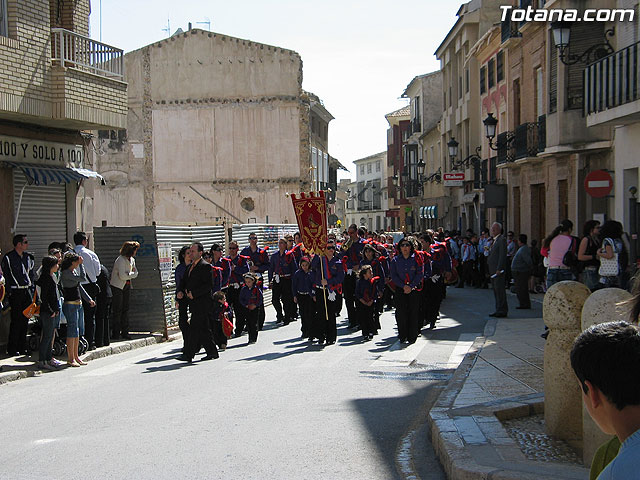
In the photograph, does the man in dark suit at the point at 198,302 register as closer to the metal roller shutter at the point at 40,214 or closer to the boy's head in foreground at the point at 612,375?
the metal roller shutter at the point at 40,214

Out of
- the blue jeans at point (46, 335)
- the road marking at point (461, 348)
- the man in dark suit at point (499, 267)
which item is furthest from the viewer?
the man in dark suit at point (499, 267)

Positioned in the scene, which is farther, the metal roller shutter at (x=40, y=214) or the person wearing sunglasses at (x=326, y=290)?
the metal roller shutter at (x=40, y=214)

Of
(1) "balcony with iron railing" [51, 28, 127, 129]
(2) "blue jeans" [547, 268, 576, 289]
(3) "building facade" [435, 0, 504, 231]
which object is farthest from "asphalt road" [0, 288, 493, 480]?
(3) "building facade" [435, 0, 504, 231]

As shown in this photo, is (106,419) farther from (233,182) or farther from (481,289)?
(233,182)

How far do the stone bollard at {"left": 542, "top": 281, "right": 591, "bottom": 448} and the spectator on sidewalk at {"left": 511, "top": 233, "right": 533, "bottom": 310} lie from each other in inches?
488

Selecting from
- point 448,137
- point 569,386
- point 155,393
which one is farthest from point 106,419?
point 448,137

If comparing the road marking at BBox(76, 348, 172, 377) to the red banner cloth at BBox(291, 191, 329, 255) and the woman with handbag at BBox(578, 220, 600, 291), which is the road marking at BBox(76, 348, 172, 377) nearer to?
the red banner cloth at BBox(291, 191, 329, 255)

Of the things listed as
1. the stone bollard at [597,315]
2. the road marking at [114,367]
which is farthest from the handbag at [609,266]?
the road marking at [114,367]

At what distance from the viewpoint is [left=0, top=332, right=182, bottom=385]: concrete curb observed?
11.6m

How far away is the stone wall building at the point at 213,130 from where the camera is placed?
41531mm

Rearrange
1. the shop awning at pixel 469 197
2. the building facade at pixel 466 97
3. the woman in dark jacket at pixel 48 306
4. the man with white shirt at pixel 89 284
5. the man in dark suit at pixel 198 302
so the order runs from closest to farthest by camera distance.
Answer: the woman in dark jacket at pixel 48 306 < the man in dark suit at pixel 198 302 < the man with white shirt at pixel 89 284 < the shop awning at pixel 469 197 < the building facade at pixel 466 97

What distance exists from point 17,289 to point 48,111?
11.8ft

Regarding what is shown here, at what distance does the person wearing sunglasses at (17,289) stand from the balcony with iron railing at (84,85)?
3161 millimetres

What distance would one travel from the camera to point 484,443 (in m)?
6.95
